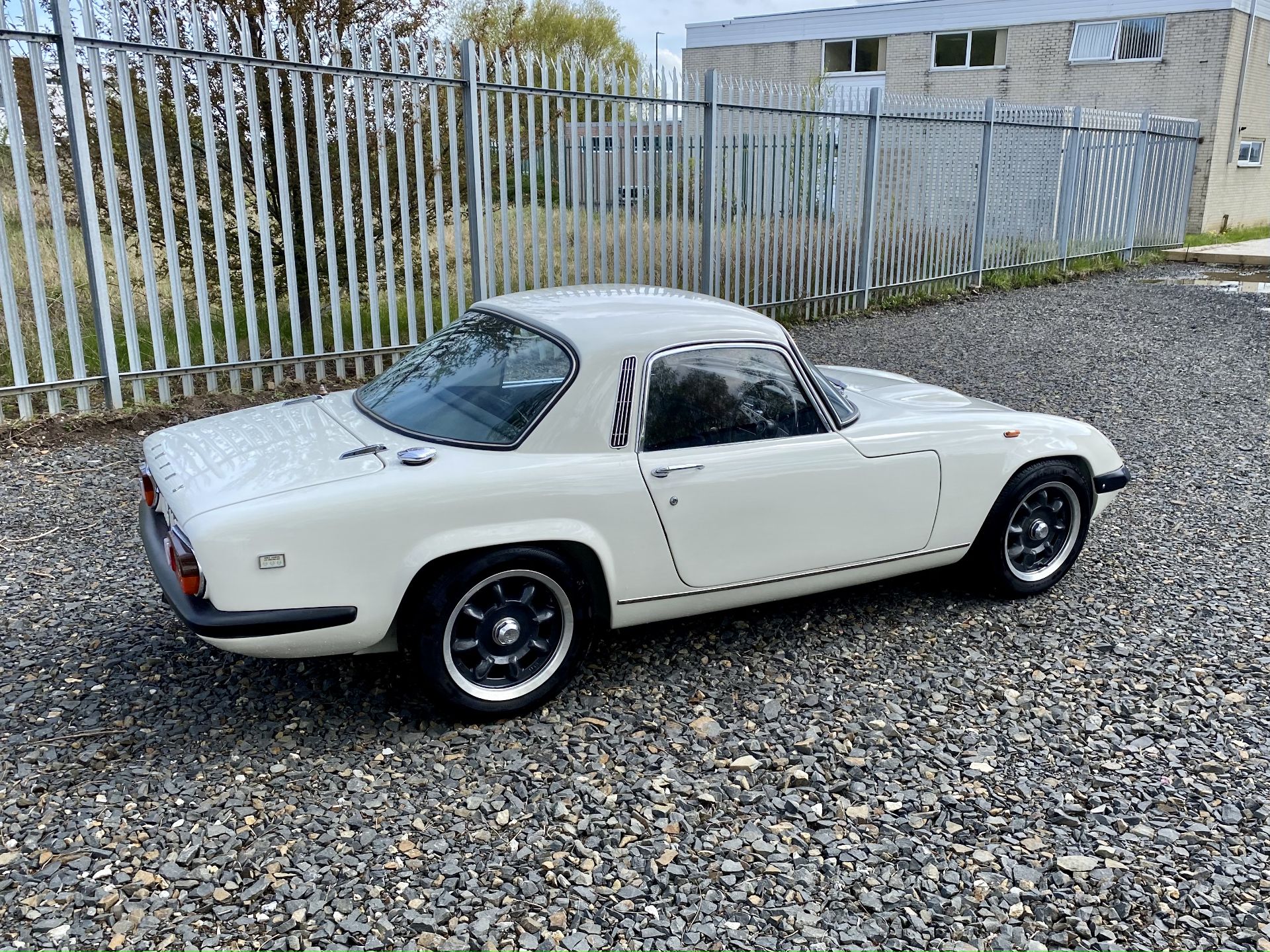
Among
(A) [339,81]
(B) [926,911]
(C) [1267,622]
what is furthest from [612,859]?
(A) [339,81]

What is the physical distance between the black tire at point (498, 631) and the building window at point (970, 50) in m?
29.4

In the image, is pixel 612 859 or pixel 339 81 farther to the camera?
pixel 339 81

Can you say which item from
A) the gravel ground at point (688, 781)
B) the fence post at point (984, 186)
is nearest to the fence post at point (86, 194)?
the gravel ground at point (688, 781)

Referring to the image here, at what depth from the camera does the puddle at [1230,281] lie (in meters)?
15.0

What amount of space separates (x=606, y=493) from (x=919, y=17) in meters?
30.0

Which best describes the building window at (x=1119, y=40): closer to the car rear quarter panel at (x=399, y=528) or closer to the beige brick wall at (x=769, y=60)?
the beige brick wall at (x=769, y=60)

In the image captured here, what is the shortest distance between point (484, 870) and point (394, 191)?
21.5 feet

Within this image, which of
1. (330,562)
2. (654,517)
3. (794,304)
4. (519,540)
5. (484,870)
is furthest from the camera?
(794,304)

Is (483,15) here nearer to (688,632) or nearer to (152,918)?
(688,632)

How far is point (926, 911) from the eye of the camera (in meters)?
2.62

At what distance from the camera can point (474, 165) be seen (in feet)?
26.2

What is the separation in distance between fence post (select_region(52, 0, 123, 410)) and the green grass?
21552 mm

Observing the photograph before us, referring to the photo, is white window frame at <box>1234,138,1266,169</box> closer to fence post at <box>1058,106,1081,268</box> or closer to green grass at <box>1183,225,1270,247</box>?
green grass at <box>1183,225,1270,247</box>

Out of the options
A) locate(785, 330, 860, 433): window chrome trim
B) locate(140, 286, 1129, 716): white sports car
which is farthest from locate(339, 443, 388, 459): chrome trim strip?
locate(785, 330, 860, 433): window chrome trim
